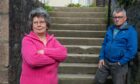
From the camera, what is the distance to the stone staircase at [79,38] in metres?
6.04

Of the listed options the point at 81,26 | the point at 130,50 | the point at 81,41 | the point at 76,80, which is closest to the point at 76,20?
the point at 81,26

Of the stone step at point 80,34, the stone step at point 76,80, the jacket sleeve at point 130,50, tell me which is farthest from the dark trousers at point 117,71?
the stone step at point 80,34

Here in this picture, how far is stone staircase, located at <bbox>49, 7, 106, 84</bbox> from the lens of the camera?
6.04 metres

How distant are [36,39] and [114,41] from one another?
5.83 ft

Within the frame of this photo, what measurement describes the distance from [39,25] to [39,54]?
28cm

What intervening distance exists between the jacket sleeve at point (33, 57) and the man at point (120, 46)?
5.58ft

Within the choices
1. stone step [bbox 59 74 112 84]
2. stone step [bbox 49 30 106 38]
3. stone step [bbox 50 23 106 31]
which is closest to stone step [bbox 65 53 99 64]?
stone step [bbox 59 74 112 84]

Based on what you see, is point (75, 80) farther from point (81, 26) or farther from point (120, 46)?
point (81, 26)

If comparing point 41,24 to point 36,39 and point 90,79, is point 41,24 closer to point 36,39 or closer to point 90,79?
point 36,39

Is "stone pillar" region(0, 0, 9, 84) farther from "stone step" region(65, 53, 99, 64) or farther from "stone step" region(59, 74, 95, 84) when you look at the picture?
"stone step" region(65, 53, 99, 64)

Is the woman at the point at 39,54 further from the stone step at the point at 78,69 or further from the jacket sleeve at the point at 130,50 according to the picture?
the stone step at the point at 78,69

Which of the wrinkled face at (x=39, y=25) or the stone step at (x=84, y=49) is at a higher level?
the wrinkled face at (x=39, y=25)

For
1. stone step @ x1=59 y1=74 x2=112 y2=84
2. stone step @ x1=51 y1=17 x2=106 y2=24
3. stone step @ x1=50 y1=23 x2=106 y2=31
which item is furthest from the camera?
stone step @ x1=51 y1=17 x2=106 y2=24

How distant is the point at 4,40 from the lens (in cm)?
474
